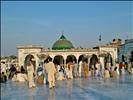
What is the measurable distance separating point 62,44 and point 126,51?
13778 mm

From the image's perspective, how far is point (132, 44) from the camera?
72000 millimetres

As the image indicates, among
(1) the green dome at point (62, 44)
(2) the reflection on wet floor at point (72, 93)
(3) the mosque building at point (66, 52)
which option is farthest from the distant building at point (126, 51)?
(2) the reflection on wet floor at point (72, 93)

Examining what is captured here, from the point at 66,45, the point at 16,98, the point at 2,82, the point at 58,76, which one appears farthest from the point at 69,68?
the point at 66,45

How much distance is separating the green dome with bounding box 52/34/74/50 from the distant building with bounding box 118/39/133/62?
1121cm

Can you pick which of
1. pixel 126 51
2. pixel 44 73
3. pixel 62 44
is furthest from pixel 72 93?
pixel 62 44

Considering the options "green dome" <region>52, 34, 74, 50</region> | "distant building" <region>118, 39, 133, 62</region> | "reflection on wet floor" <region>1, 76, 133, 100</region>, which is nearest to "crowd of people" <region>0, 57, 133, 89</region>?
"reflection on wet floor" <region>1, 76, 133, 100</region>

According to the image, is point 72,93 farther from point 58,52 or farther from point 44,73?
point 58,52

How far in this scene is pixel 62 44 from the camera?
79062 millimetres

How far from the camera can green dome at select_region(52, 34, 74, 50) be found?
258 ft

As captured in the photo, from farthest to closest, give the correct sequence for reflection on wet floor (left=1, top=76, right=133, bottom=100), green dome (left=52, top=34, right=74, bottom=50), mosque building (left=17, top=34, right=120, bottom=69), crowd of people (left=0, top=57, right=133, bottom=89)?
green dome (left=52, top=34, right=74, bottom=50) < mosque building (left=17, top=34, right=120, bottom=69) < crowd of people (left=0, top=57, right=133, bottom=89) < reflection on wet floor (left=1, top=76, right=133, bottom=100)

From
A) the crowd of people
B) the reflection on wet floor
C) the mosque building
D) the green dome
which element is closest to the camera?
the reflection on wet floor

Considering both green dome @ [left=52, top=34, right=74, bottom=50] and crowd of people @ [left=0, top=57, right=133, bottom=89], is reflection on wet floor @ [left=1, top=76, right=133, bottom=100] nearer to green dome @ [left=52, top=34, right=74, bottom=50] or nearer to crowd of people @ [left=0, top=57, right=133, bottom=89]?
crowd of people @ [left=0, top=57, right=133, bottom=89]

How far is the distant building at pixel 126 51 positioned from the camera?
238 feet

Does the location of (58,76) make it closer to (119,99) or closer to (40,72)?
(40,72)
